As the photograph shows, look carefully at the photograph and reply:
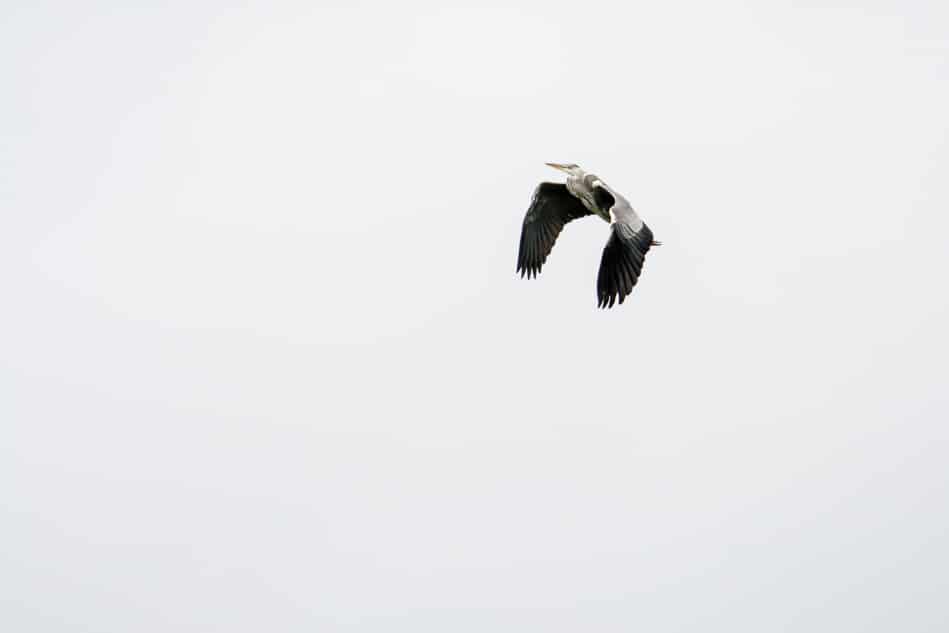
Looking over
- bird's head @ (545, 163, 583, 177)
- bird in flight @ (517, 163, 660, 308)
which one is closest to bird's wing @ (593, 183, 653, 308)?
bird in flight @ (517, 163, 660, 308)

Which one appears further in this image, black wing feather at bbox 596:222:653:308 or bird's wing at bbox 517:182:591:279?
bird's wing at bbox 517:182:591:279

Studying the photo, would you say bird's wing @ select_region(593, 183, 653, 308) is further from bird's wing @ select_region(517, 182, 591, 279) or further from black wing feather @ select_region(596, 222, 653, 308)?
bird's wing @ select_region(517, 182, 591, 279)

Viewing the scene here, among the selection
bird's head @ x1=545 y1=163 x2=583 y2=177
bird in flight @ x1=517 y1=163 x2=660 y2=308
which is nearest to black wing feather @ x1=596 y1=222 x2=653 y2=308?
bird in flight @ x1=517 y1=163 x2=660 y2=308

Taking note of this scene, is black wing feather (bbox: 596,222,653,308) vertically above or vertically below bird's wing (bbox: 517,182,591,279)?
below

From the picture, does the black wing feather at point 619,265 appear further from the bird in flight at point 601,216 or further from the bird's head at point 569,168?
the bird's head at point 569,168

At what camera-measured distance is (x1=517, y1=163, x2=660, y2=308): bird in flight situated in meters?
22.7

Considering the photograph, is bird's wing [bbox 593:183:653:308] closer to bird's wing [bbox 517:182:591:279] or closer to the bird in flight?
the bird in flight

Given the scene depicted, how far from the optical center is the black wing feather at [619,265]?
22.6 metres

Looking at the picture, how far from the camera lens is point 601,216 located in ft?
87.3

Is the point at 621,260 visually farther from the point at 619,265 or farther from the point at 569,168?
the point at 569,168

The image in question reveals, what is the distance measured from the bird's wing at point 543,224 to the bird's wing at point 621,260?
4.04 meters

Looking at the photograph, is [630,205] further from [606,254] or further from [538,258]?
[538,258]

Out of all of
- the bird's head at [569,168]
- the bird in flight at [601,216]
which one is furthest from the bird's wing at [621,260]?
the bird's head at [569,168]

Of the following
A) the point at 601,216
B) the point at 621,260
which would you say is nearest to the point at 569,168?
the point at 601,216
